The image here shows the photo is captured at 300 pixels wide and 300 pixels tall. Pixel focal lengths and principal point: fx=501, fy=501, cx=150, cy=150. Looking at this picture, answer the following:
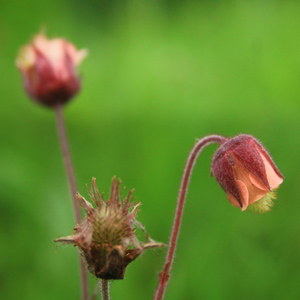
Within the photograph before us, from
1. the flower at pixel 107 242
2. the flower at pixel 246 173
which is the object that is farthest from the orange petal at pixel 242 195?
the flower at pixel 107 242

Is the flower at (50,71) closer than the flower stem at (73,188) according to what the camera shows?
No

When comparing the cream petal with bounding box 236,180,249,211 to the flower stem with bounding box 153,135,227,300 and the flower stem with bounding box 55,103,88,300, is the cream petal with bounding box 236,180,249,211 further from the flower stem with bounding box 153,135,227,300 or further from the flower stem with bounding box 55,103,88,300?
the flower stem with bounding box 55,103,88,300

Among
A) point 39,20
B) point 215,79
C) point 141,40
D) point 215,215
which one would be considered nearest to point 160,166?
point 215,215

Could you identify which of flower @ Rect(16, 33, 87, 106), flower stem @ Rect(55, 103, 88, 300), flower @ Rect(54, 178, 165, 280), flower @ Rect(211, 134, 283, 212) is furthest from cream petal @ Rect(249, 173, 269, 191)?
flower @ Rect(16, 33, 87, 106)

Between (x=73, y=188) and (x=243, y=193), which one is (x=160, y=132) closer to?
(x=73, y=188)

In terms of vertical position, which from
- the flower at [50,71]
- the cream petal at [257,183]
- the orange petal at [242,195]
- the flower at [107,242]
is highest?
the flower at [50,71]

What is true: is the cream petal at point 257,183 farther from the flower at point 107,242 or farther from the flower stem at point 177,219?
the flower at point 107,242

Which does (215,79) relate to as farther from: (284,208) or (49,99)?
(49,99)
